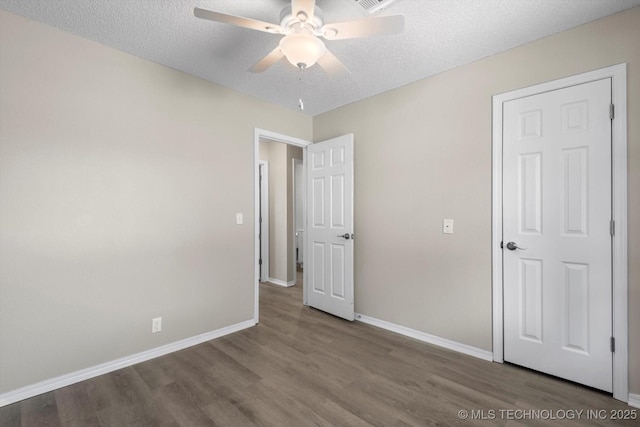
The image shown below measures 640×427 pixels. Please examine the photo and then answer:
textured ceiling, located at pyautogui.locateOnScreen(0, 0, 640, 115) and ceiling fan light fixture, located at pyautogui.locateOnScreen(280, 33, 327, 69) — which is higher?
textured ceiling, located at pyautogui.locateOnScreen(0, 0, 640, 115)

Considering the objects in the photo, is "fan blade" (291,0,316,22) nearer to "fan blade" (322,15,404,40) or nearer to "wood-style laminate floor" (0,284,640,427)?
"fan blade" (322,15,404,40)

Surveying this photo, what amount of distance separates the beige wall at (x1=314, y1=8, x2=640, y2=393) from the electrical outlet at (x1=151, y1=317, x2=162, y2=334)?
2031 millimetres

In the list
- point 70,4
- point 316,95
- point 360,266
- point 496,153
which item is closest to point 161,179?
point 70,4

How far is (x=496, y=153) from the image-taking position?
2383 millimetres

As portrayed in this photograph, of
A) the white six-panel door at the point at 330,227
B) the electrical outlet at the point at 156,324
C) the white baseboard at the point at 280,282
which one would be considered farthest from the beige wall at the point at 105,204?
the white baseboard at the point at 280,282

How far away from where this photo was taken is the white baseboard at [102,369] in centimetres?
192

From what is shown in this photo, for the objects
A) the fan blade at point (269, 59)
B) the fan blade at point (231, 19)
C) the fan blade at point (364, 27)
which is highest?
the fan blade at point (231, 19)

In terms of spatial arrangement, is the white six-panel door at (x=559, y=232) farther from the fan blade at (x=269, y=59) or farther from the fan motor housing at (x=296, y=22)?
the fan blade at (x=269, y=59)

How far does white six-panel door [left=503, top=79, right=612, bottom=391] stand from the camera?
6.43 ft

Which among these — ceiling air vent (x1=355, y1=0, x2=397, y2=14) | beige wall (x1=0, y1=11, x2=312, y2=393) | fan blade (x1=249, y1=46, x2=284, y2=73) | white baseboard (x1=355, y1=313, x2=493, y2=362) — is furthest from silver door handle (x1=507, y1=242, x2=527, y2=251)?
beige wall (x1=0, y1=11, x2=312, y2=393)

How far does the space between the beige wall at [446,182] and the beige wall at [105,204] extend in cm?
149

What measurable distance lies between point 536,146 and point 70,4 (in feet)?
11.0

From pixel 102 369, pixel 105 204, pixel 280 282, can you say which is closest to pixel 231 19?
pixel 105 204

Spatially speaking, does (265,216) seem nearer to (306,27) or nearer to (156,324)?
(156,324)
